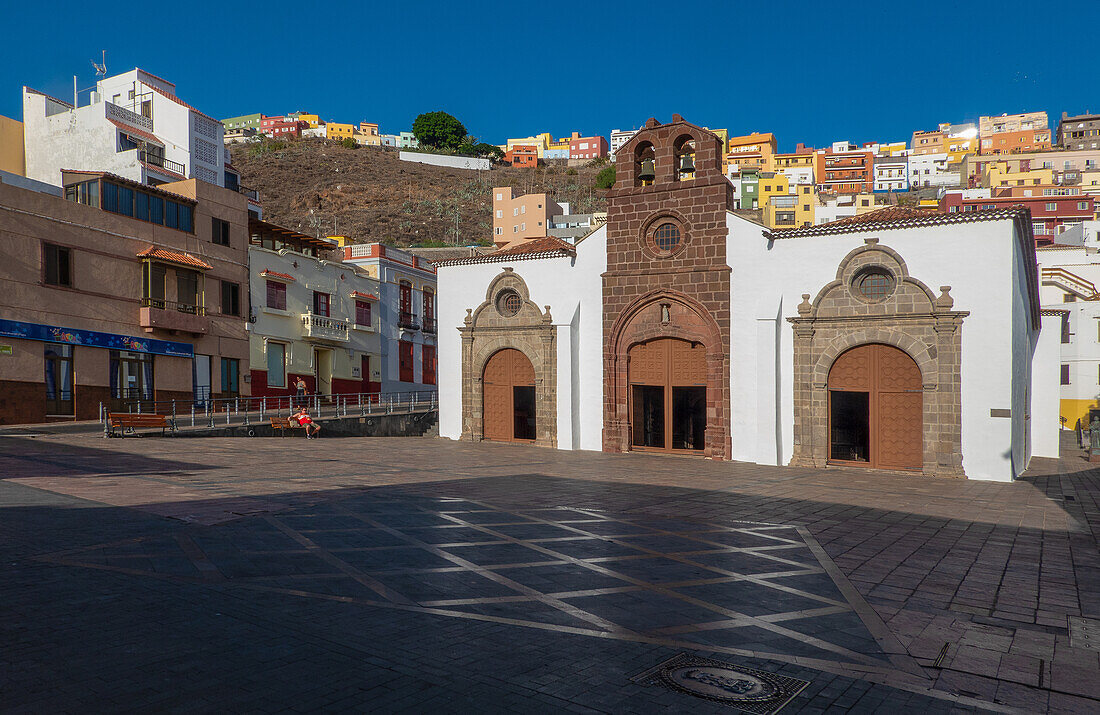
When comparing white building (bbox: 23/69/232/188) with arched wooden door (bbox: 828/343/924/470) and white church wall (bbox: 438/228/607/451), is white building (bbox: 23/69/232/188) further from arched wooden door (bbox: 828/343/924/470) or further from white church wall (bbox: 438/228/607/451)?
arched wooden door (bbox: 828/343/924/470)

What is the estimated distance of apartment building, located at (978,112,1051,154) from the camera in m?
110

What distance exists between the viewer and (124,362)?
2662 centimetres

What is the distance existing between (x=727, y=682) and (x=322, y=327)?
108 ft

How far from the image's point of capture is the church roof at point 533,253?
23812mm

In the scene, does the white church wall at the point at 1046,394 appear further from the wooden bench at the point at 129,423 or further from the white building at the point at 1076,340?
the wooden bench at the point at 129,423

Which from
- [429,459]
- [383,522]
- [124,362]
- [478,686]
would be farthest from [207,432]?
[478,686]

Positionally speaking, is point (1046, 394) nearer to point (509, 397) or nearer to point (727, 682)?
point (509, 397)

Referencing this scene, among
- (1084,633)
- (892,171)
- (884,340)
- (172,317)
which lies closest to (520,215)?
(172,317)

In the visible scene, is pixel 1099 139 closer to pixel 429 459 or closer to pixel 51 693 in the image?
pixel 429 459

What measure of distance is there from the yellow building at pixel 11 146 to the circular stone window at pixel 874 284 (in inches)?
1508

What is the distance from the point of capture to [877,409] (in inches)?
752

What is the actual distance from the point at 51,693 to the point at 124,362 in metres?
25.7

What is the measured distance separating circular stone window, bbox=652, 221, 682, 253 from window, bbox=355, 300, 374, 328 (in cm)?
2054

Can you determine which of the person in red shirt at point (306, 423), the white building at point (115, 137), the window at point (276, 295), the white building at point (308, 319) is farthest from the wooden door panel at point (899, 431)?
the white building at point (115, 137)
